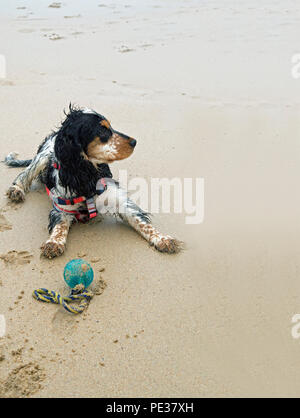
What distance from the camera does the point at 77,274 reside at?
2.73 metres

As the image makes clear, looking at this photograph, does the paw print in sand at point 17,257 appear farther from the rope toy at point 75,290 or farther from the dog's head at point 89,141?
the dog's head at point 89,141

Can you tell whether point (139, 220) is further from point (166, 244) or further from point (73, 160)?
point (73, 160)

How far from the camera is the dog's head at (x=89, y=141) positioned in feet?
10.2

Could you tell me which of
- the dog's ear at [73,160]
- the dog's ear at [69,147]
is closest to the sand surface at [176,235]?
the dog's ear at [73,160]

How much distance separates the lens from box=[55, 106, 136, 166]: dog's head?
3098 mm

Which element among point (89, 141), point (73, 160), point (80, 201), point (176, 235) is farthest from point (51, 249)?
point (176, 235)

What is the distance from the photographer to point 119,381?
2217mm

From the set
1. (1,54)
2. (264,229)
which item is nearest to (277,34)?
(1,54)

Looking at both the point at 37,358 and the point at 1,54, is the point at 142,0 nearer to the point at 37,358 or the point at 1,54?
the point at 1,54

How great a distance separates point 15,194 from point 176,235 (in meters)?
1.44

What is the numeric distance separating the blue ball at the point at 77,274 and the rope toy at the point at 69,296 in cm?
3

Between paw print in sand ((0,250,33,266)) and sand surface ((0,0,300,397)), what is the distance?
0.01m

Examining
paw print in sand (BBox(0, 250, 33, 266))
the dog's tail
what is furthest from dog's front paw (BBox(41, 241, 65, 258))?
the dog's tail

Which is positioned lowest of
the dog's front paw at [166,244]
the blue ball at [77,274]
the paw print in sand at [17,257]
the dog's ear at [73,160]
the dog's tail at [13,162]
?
the dog's tail at [13,162]
